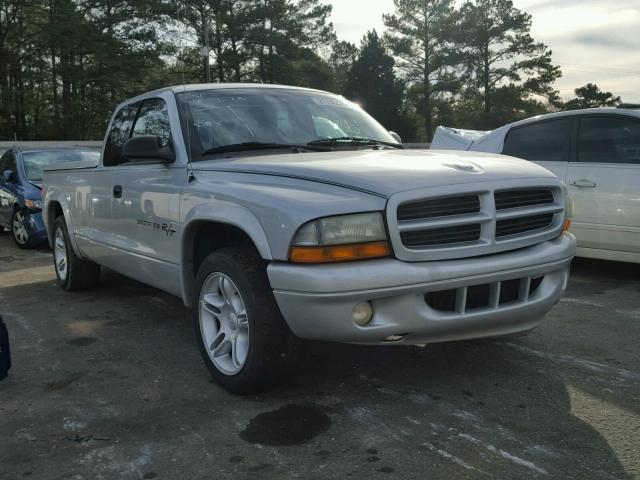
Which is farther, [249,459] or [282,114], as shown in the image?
[282,114]

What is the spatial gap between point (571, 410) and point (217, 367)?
181 cm

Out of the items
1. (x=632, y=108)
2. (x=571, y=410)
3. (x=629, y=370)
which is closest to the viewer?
(x=571, y=410)

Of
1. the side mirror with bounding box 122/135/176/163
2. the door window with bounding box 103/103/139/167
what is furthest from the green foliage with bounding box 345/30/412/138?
the side mirror with bounding box 122/135/176/163

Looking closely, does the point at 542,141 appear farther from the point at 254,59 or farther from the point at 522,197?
the point at 254,59

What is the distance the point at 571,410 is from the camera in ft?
10.2

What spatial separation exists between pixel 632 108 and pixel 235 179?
14.5ft

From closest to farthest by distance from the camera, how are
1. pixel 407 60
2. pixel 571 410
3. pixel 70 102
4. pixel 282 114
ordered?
pixel 571 410
pixel 282 114
pixel 70 102
pixel 407 60

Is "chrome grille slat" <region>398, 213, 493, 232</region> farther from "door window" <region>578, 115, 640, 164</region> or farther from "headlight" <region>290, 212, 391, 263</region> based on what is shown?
"door window" <region>578, 115, 640, 164</region>

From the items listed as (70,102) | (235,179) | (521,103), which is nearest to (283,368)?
(235,179)

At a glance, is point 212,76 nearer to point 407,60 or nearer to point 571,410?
point 407,60

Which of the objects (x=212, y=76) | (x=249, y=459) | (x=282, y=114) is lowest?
(x=249, y=459)

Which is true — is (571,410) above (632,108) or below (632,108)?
below

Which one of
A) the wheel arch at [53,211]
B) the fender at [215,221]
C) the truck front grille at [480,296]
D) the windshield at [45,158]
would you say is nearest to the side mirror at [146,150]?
the fender at [215,221]

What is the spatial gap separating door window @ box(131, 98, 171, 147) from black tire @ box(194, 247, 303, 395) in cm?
129
